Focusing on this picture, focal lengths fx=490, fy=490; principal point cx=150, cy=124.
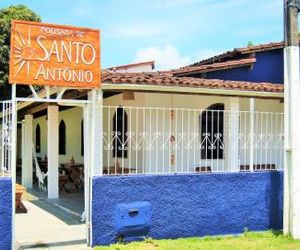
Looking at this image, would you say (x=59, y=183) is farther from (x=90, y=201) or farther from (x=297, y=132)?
(x=297, y=132)

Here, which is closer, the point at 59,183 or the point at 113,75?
the point at 113,75

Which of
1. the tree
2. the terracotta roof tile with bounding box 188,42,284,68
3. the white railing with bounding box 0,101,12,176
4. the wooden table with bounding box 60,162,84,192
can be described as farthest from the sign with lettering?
the tree

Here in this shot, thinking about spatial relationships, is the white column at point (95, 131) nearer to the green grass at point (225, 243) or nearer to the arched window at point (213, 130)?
the green grass at point (225, 243)

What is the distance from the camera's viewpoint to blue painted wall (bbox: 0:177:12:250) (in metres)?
7.37

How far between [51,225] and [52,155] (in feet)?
14.2

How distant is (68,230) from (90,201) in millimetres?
1591

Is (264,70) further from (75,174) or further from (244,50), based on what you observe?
(75,174)

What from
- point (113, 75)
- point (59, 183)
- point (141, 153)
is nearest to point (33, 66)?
point (113, 75)

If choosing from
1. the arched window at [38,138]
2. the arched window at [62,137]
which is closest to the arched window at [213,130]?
the arched window at [62,137]

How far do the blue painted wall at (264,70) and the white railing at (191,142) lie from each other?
2736 millimetres

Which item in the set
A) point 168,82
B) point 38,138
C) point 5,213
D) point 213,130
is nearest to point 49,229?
point 5,213

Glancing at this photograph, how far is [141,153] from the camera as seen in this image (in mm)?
11336

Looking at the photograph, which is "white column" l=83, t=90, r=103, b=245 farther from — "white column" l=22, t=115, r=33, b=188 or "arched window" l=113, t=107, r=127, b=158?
"white column" l=22, t=115, r=33, b=188

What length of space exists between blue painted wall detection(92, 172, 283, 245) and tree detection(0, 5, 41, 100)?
16.0 meters
